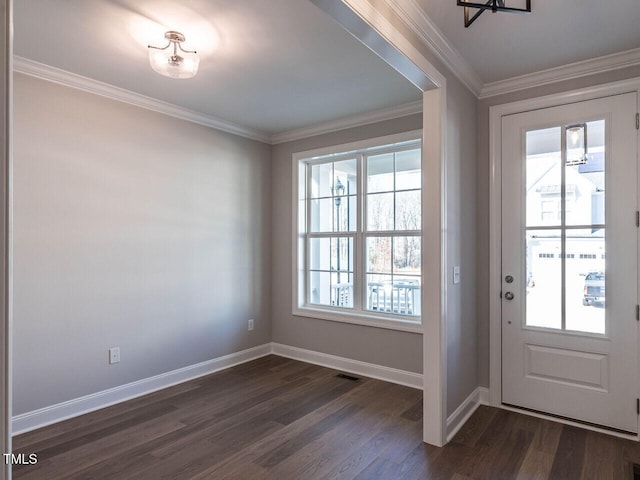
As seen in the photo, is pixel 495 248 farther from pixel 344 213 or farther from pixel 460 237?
pixel 344 213

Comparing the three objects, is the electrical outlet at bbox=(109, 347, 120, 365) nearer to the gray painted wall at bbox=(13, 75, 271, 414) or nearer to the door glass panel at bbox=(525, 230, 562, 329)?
the gray painted wall at bbox=(13, 75, 271, 414)

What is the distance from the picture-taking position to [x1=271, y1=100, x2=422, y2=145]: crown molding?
3.54 meters

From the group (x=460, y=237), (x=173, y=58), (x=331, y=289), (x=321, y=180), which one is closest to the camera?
(x=173, y=58)

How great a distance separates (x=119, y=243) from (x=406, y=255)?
8.45ft

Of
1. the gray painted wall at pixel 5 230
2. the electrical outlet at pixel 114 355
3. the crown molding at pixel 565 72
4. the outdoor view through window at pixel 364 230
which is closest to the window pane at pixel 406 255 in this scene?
the outdoor view through window at pixel 364 230

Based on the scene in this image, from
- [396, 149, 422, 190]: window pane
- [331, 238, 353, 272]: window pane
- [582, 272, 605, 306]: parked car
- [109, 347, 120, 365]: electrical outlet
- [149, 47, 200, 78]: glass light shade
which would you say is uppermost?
[149, 47, 200, 78]: glass light shade

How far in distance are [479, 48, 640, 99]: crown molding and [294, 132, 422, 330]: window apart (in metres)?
0.79

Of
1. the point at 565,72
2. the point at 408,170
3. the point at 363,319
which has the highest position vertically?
the point at 565,72

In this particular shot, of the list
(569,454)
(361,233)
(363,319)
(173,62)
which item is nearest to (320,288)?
(363,319)

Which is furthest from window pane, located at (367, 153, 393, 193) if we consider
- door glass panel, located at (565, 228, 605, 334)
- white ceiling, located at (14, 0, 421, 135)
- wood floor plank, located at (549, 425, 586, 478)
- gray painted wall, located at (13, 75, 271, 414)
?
wood floor plank, located at (549, 425, 586, 478)

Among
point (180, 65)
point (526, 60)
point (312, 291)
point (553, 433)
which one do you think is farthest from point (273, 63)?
point (553, 433)

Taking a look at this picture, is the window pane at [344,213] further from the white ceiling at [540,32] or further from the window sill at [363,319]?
the white ceiling at [540,32]

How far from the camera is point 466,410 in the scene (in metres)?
2.87

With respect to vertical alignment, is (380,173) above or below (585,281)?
above
